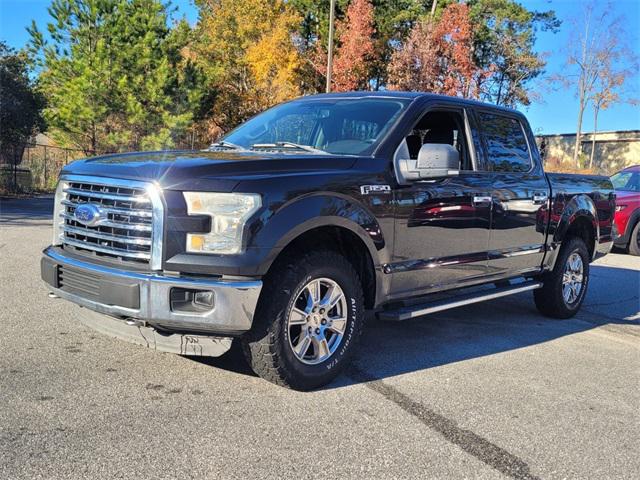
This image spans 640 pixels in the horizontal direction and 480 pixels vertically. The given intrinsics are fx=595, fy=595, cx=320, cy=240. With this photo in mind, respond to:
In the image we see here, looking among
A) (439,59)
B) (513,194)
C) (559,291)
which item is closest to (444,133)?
(513,194)

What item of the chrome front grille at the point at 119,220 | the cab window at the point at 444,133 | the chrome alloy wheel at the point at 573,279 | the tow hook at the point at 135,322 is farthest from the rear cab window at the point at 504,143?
the tow hook at the point at 135,322

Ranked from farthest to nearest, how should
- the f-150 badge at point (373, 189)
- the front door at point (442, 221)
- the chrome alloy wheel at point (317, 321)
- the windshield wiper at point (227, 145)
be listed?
the windshield wiper at point (227, 145) < the front door at point (442, 221) < the f-150 badge at point (373, 189) < the chrome alloy wheel at point (317, 321)

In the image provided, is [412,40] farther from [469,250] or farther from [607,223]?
[469,250]

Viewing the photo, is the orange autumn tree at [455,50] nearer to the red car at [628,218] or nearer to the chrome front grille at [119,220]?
the red car at [628,218]

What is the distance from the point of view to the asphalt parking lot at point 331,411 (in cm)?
292

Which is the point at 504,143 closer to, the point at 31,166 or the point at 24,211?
the point at 24,211

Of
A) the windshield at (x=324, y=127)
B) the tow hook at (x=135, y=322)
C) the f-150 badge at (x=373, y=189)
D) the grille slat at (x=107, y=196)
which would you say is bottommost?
the tow hook at (x=135, y=322)

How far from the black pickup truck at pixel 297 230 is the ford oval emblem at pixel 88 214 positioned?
0.02 m

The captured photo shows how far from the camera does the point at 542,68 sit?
41.4 metres

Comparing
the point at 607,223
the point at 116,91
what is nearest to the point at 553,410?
Answer: the point at 607,223

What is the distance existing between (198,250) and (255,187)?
0.49 m

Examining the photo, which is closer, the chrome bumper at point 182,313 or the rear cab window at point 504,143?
the chrome bumper at point 182,313

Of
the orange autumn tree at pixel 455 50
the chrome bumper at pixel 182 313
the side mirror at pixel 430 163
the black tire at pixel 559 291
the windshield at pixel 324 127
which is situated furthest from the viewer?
the orange autumn tree at pixel 455 50

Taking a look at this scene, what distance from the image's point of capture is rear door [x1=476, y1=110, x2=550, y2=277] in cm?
525
